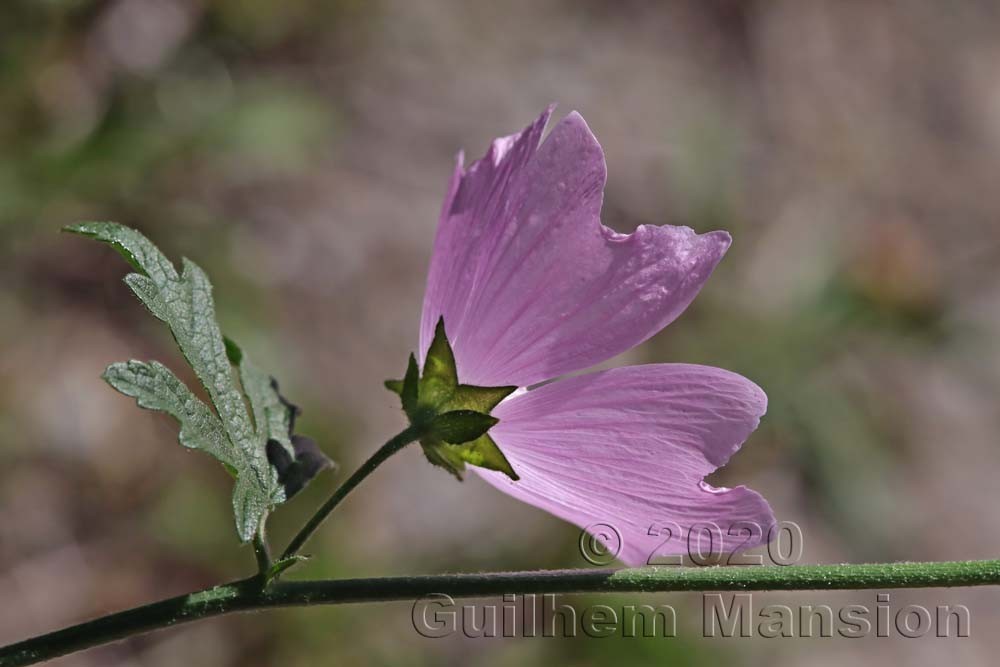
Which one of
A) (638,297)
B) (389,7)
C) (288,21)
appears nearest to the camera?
(638,297)

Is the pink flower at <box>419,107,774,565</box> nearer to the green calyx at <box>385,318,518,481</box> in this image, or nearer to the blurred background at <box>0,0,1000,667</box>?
the green calyx at <box>385,318,518,481</box>

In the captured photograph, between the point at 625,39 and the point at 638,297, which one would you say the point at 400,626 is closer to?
the point at 638,297

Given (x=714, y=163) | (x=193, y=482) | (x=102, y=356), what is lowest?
(x=193, y=482)

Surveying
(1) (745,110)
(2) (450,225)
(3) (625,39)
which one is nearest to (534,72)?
(3) (625,39)

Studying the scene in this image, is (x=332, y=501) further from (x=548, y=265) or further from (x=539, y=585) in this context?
(x=548, y=265)

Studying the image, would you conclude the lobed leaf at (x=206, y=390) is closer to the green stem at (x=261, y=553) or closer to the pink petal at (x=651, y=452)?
the green stem at (x=261, y=553)

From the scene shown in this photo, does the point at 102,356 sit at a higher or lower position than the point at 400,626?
higher

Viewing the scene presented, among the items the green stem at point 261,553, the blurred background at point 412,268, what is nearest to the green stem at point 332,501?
the green stem at point 261,553

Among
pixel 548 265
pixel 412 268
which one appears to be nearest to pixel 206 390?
pixel 548 265
